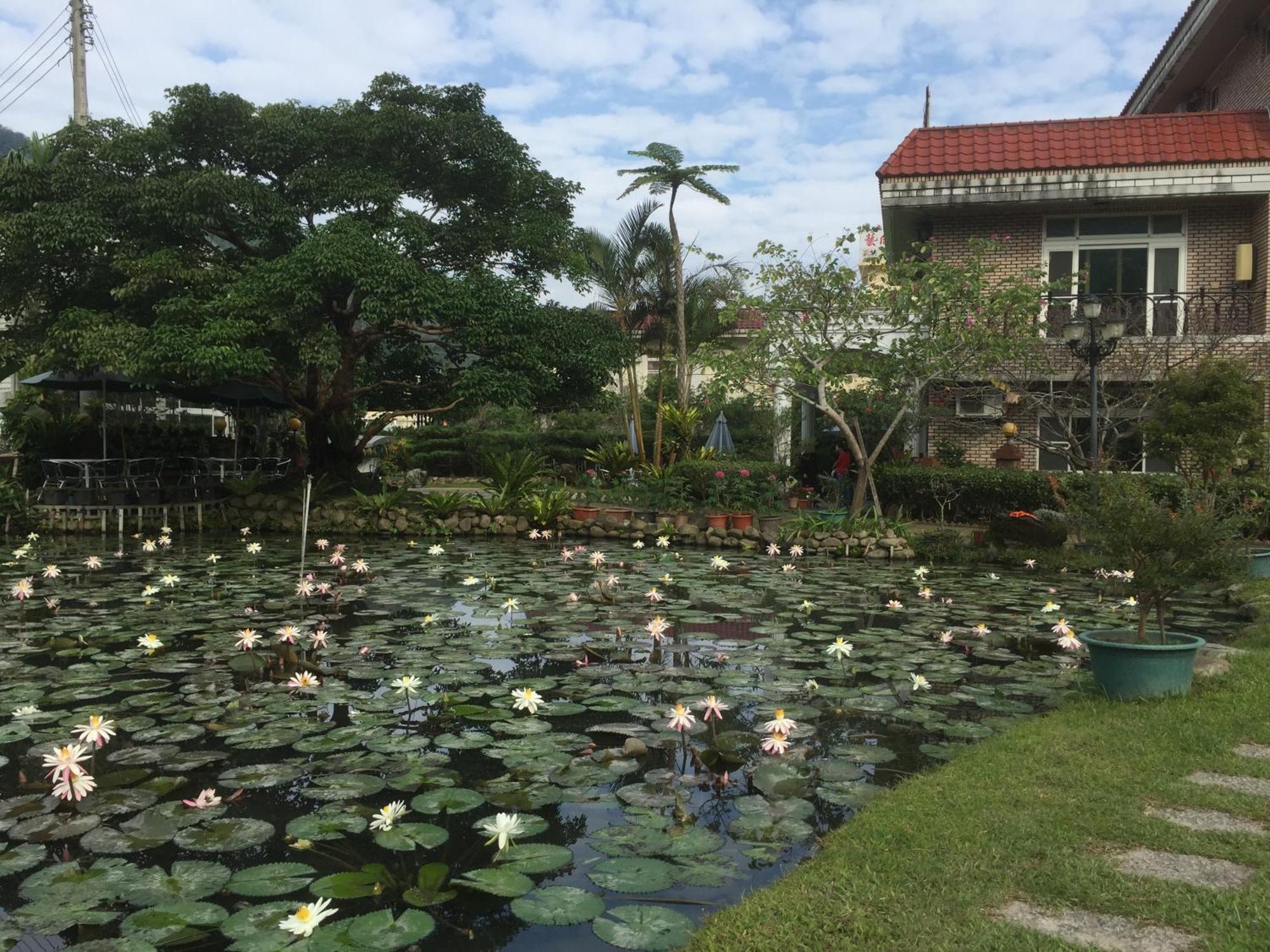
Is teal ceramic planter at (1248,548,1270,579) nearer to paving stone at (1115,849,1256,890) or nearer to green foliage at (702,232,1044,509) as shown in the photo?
green foliage at (702,232,1044,509)

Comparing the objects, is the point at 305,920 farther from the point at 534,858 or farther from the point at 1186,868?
the point at 1186,868

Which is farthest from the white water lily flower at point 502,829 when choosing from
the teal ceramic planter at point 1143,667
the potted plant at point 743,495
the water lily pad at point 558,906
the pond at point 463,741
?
the potted plant at point 743,495

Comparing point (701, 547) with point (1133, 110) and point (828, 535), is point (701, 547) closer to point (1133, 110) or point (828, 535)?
point (828, 535)

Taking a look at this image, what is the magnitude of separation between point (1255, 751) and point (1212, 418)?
325 inches

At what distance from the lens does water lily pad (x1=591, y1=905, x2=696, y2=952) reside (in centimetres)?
272

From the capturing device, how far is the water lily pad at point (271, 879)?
2.96 m

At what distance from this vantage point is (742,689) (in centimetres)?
541

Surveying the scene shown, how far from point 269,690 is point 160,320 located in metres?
9.12

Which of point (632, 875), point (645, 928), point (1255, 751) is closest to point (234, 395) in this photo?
point (632, 875)

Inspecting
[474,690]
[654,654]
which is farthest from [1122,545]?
[474,690]

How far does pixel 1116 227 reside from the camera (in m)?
15.1

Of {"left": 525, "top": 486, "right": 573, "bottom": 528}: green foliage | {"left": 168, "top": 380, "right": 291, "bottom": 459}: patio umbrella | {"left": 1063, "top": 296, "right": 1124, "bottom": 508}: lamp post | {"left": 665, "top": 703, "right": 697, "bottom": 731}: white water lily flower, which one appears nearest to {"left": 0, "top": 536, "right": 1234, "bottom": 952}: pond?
{"left": 665, "top": 703, "right": 697, "bottom": 731}: white water lily flower

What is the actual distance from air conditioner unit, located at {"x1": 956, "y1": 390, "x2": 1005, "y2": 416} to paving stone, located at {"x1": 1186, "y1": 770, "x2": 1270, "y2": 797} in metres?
11.5

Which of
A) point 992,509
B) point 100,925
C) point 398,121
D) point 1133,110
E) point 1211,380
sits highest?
point 1133,110
